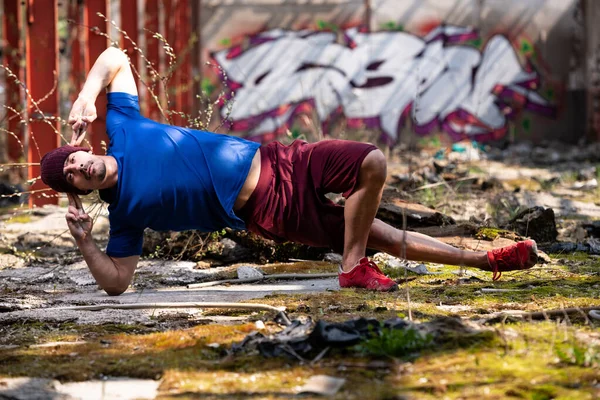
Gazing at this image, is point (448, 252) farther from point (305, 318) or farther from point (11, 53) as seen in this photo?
point (11, 53)

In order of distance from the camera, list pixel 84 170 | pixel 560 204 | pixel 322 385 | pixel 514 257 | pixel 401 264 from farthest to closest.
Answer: pixel 560 204
pixel 401 264
pixel 514 257
pixel 84 170
pixel 322 385

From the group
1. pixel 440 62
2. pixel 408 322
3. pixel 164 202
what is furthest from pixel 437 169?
pixel 440 62

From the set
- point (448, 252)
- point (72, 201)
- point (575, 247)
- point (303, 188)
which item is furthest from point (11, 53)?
point (448, 252)

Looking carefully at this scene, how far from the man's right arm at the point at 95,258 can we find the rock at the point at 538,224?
3063mm

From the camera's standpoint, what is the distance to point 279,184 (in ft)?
15.3

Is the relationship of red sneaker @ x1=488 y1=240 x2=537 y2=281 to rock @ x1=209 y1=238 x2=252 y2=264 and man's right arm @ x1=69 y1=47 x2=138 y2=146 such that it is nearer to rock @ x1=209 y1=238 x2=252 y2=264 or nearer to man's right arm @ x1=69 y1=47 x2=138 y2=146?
rock @ x1=209 y1=238 x2=252 y2=264

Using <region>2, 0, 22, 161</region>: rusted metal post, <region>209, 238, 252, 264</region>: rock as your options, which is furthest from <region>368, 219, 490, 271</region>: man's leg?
<region>2, 0, 22, 161</region>: rusted metal post

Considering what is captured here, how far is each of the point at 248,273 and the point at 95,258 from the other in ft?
3.80

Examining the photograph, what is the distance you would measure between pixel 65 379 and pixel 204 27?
15829 millimetres

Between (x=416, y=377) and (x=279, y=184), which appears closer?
(x=416, y=377)

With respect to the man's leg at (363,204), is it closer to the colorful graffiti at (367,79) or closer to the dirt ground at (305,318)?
the dirt ground at (305,318)

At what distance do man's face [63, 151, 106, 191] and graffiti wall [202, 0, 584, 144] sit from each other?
13.9 meters

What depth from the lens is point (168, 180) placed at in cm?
441

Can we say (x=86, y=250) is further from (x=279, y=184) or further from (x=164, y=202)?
(x=279, y=184)
